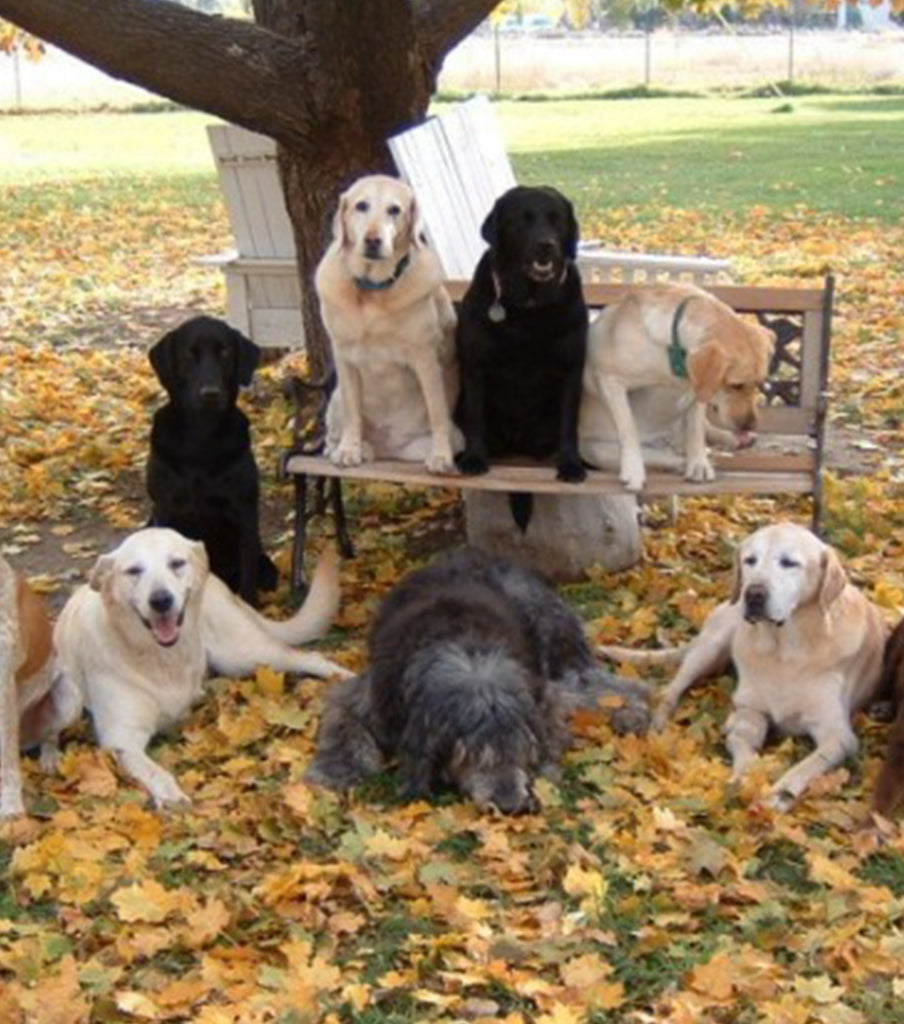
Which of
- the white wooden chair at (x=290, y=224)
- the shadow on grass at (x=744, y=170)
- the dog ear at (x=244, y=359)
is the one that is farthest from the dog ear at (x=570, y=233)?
the shadow on grass at (x=744, y=170)

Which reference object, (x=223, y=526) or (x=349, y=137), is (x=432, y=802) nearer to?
(x=223, y=526)

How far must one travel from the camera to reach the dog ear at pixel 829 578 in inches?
204

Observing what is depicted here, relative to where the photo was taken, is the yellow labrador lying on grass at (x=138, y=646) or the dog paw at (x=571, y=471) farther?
the dog paw at (x=571, y=471)

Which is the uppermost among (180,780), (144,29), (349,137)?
(144,29)

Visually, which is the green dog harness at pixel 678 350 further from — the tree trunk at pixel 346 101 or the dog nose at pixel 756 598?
the tree trunk at pixel 346 101

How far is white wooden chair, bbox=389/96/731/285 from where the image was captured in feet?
24.9

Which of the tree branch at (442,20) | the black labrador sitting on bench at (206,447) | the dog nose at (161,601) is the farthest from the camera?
the tree branch at (442,20)

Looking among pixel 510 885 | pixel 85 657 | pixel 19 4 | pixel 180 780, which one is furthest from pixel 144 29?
pixel 510 885

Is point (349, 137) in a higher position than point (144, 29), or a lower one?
lower

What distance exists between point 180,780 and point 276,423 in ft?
15.0

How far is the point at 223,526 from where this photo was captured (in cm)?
675

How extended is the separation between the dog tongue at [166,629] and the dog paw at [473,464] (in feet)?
5.00

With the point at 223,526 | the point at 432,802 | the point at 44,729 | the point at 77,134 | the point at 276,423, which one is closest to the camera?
the point at 432,802

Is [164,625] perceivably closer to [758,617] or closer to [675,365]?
[758,617]
